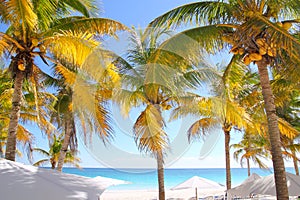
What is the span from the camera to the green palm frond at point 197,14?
6805mm

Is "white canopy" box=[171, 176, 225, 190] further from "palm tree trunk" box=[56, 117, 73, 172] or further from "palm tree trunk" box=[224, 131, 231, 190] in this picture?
"palm tree trunk" box=[56, 117, 73, 172]

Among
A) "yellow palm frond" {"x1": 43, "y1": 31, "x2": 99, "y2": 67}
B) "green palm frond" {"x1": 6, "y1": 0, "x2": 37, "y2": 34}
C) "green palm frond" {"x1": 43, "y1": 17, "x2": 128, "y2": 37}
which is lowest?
"yellow palm frond" {"x1": 43, "y1": 31, "x2": 99, "y2": 67}

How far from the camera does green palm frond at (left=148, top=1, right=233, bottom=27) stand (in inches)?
268

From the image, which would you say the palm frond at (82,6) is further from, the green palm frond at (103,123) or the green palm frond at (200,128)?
Answer: the green palm frond at (200,128)

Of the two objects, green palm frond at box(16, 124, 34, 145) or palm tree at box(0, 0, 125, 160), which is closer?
palm tree at box(0, 0, 125, 160)

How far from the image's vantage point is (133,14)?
8953 millimetres

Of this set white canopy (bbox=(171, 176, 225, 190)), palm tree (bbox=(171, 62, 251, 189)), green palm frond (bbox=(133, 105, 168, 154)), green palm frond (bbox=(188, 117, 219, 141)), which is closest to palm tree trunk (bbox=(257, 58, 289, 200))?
palm tree (bbox=(171, 62, 251, 189))

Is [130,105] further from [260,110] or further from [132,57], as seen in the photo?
[260,110]

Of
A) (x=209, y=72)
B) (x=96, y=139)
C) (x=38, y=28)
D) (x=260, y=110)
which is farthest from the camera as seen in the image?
(x=260, y=110)

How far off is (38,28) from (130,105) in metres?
2.96

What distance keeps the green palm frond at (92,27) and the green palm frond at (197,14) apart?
1211mm

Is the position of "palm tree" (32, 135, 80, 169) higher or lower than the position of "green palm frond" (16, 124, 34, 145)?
lower

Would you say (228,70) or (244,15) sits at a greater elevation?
(244,15)

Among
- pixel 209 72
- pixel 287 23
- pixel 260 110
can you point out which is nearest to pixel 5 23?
pixel 209 72
